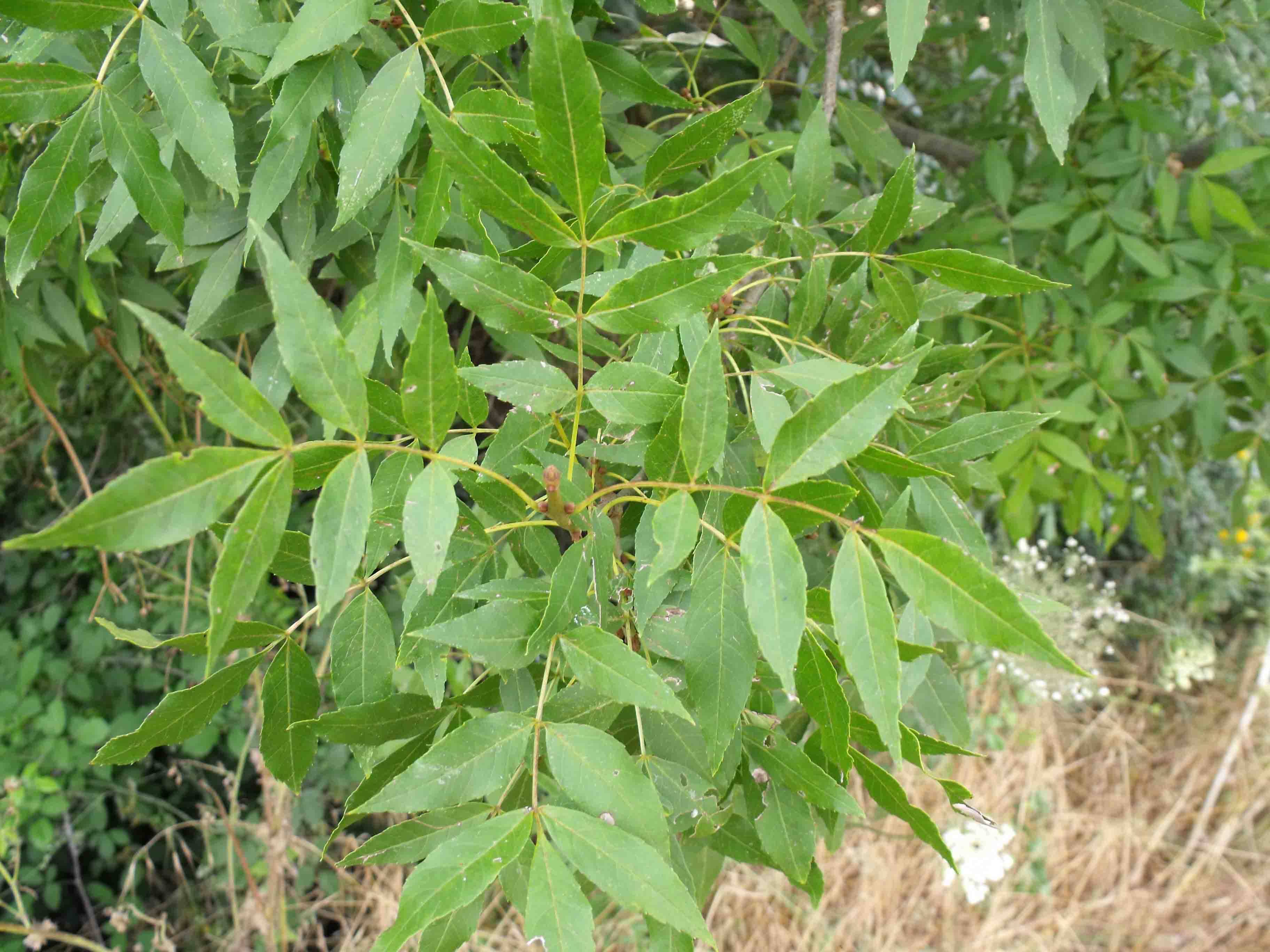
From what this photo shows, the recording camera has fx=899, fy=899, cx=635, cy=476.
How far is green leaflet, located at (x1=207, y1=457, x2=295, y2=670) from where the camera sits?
0.50 metres

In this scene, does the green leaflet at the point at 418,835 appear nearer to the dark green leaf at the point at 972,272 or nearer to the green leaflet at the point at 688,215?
the green leaflet at the point at 688,215

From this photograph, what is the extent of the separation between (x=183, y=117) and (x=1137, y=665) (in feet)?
15.0

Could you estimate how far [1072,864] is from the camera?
3.29 m

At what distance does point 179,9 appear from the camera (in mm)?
827

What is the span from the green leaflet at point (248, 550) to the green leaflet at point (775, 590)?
0.93 ft

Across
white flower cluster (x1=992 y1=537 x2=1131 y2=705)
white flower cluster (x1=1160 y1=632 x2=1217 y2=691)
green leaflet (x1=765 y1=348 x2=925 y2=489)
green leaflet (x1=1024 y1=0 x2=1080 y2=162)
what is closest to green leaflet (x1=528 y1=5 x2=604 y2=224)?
green leaflet (x1=765 y1=348 x2=925 y2=489)

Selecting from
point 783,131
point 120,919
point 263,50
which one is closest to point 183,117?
point 263,50

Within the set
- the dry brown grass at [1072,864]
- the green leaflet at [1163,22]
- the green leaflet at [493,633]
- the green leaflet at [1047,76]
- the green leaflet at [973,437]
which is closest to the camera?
the green leaflet at [493,633]

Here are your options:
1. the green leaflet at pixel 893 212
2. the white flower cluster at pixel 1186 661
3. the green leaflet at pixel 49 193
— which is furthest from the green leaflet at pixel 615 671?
the white flower cluster at pixel 1186 661

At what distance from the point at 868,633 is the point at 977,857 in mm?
2423

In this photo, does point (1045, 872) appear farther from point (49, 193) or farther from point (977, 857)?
point (49, 193)

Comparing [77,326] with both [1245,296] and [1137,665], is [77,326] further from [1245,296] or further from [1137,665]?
[1137,665]

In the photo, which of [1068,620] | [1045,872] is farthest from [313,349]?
[1068,620]

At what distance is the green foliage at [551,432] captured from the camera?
0.57 metres
